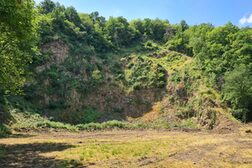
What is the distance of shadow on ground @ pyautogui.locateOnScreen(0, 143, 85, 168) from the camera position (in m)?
18.6

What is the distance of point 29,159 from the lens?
20672 mm

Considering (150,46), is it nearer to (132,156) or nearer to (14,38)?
(14,38)

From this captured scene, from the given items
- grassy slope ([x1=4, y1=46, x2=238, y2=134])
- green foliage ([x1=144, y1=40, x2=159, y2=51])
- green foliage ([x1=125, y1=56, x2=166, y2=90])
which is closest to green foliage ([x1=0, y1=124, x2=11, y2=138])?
grassy slope ([x1=4, y1=46, x2=238, y2=134])


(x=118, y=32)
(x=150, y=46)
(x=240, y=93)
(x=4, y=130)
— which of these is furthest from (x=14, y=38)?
(x=118, y=32)

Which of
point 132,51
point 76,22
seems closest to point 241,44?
point 132,51

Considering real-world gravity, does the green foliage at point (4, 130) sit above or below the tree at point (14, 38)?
below

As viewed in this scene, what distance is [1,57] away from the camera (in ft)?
78.5

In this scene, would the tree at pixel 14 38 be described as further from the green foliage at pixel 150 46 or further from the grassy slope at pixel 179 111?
the green foliage at pixel 150 46

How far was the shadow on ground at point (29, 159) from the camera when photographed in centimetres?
1855

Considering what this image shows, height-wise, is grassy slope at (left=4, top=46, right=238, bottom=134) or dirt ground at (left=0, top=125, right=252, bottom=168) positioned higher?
grassy slope at (left=4, top=46, right=238, bottom=134)

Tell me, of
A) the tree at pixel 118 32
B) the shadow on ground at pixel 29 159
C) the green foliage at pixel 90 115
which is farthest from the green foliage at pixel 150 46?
the shadow on ground at pixel 29 159

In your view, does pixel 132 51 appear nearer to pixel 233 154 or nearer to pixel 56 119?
pixel 56 119

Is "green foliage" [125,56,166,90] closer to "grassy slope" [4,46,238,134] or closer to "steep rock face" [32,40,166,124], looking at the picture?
"steep rock face" [32,40,166,124]

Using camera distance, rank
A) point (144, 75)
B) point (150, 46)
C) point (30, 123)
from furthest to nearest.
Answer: point (150, 46) → point (144, 75) → point (30, 123)
